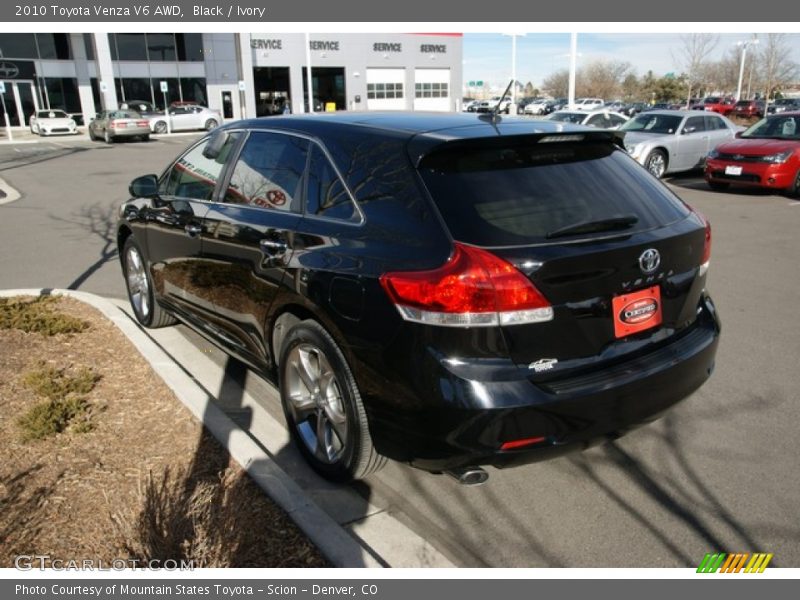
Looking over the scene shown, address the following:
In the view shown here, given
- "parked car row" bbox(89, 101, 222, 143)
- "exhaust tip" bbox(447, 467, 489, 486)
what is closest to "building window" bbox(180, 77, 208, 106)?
"parked car row" bbox(89, 101, 222, 143)

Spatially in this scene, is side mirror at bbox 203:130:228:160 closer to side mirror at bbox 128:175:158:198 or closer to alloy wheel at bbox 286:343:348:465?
side mirror at bbox 128:175:158:198

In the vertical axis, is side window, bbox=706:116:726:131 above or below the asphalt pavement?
above

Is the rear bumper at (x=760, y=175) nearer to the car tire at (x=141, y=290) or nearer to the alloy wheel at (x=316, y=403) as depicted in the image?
the car tire at (x=141, y=290)

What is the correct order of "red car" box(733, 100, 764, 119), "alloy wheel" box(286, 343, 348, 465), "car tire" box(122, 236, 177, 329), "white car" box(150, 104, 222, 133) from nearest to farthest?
"alloy wheel" box(286, 343, 348, 465) < "car tire" box(122, 236, 177, 329) < "white car" box(150, 104, 222, 133) < "red car" box(733, 100, 764, 119)

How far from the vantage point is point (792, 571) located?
8.80ft

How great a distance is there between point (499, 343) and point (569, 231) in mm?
594

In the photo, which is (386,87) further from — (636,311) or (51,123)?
(636,311)

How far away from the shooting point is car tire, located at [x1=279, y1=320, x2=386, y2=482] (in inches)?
120

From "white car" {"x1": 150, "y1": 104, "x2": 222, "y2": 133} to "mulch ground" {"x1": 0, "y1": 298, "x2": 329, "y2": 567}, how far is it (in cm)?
4180

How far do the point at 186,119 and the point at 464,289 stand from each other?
4588cm

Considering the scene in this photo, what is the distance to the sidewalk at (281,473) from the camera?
2.81 meters

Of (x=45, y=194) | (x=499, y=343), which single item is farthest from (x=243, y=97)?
(x=499, y=343)

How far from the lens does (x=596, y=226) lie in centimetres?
286

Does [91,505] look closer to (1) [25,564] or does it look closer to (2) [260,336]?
(1) [25,564]
